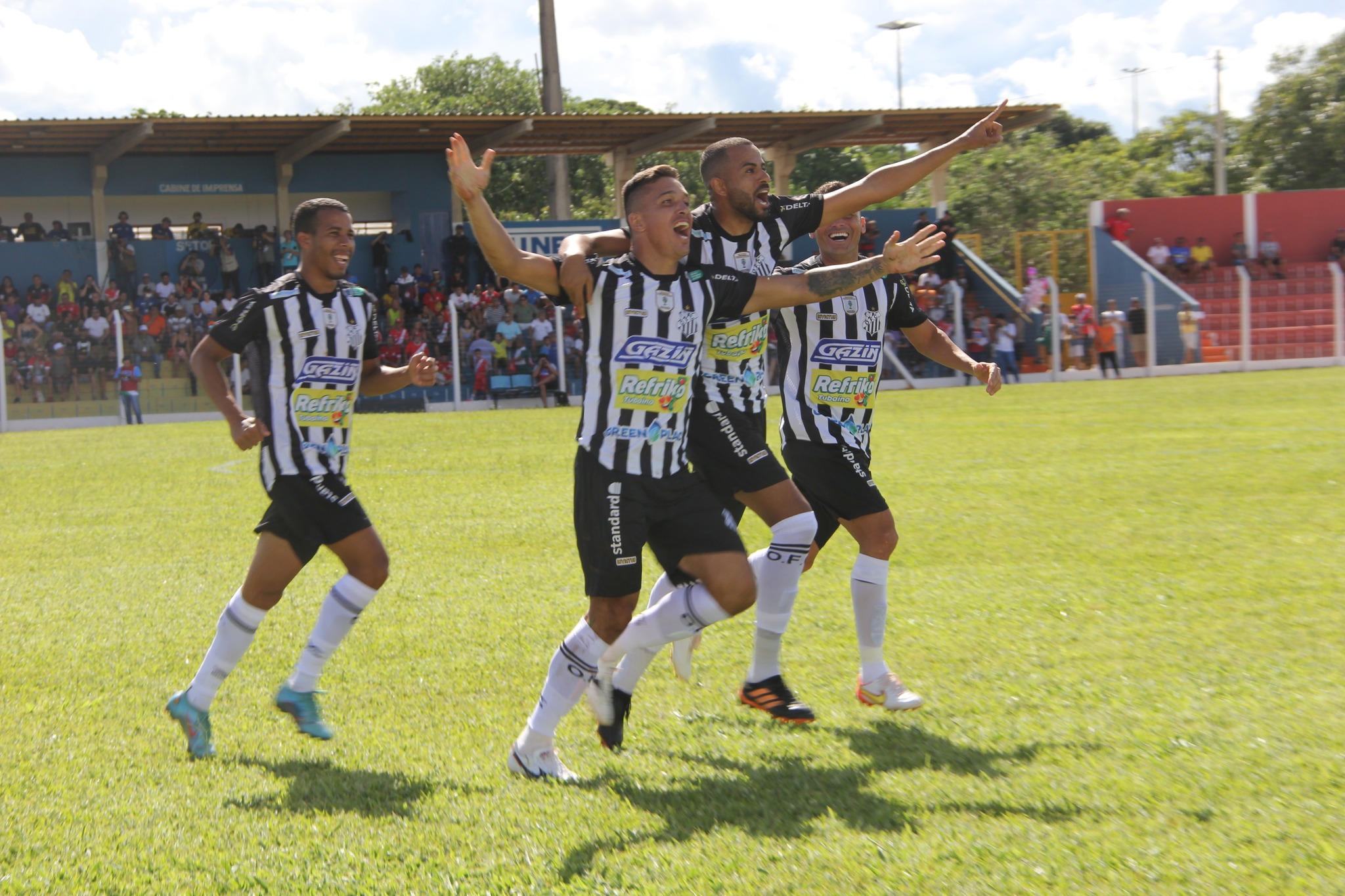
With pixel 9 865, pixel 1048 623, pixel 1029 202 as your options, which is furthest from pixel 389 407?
pixel 1029 202

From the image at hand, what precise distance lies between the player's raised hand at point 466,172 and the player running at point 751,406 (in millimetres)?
689

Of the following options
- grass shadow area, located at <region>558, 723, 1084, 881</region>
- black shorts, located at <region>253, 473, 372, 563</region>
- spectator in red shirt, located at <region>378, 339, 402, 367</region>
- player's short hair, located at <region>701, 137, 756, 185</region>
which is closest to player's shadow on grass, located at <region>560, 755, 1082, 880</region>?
grass shadow area, located at <region>558, 723, 1084, 881</region>

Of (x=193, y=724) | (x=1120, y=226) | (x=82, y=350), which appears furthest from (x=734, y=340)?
(x=1120, y=226)

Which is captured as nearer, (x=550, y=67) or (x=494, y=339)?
(x=494, y=339)

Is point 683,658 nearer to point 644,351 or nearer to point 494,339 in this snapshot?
point 644,351

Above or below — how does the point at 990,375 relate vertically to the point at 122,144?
below

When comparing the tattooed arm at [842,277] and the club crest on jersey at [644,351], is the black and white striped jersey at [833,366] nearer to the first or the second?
the tattooed arm at [842,277]

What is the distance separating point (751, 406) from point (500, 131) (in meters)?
27.0

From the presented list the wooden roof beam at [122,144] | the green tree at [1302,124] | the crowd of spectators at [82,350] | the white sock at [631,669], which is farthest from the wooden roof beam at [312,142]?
the green tree at [1302,124]

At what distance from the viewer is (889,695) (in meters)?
4.80

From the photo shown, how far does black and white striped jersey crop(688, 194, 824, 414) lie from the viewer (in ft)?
15.9

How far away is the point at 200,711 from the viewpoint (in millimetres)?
4527

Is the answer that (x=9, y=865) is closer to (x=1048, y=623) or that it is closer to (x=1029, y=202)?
(x=1048, y=623)

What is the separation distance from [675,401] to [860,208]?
163 cm
